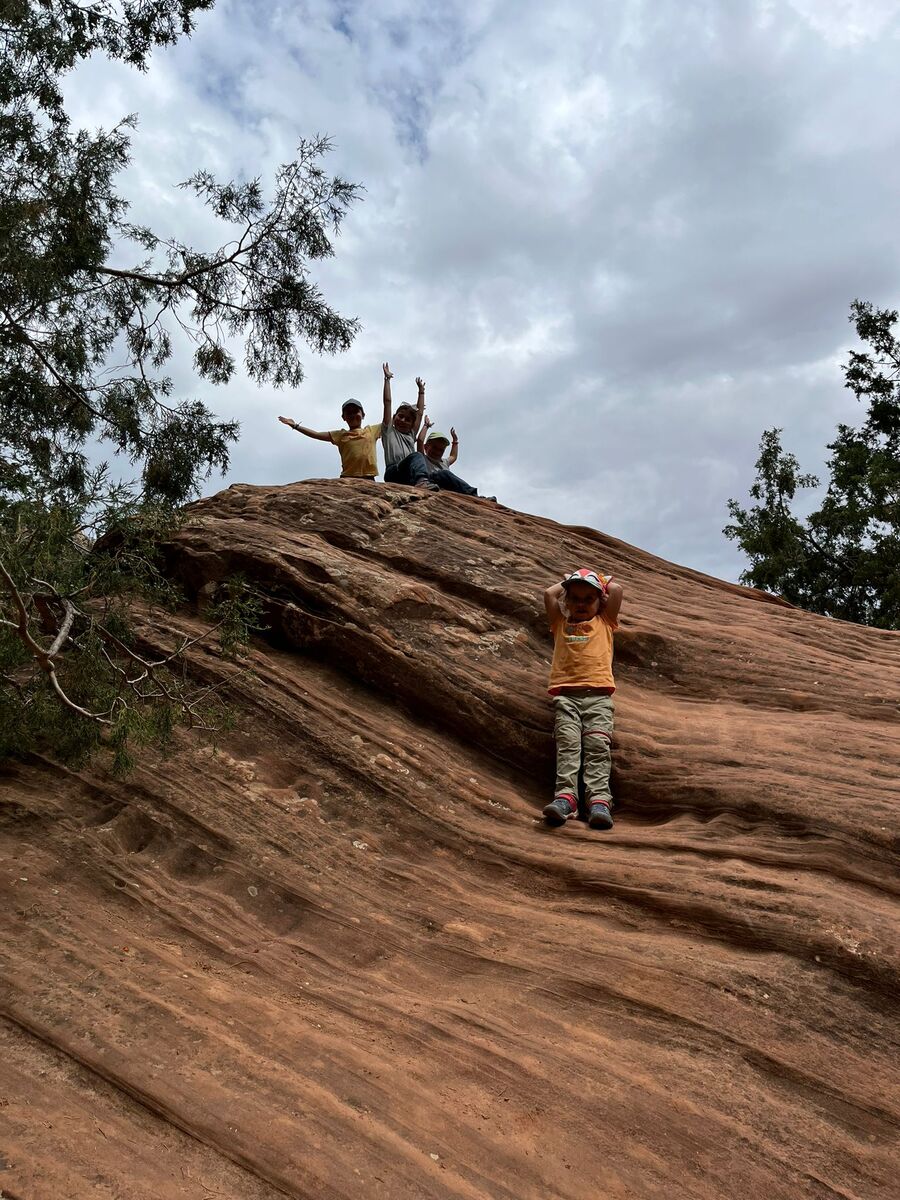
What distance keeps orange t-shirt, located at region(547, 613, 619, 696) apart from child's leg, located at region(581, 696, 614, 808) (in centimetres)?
15

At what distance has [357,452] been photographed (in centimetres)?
1094

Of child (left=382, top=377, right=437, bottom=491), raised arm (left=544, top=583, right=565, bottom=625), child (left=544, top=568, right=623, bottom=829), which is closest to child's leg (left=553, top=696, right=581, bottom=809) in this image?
child (left=544, top=568, right=623, bottom=829)

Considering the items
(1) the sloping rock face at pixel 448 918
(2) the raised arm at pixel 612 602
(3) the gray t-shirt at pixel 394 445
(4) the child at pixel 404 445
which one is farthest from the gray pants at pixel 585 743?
(3) the gray t-shirt at pixel 394 445

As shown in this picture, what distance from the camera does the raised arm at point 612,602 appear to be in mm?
7766

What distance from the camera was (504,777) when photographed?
289 inches

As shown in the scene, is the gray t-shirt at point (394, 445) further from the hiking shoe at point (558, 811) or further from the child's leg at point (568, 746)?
the hiking shoe at point (558, 811)

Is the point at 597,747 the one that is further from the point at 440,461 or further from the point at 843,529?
the point at 843,529

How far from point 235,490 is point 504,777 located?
14.9 feet

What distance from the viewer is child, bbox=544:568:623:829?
6.79m

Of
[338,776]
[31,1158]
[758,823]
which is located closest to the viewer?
[31,1158]

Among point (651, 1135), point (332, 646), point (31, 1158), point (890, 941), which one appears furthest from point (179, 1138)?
point (332, 646)

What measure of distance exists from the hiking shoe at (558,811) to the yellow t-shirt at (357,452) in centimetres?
533

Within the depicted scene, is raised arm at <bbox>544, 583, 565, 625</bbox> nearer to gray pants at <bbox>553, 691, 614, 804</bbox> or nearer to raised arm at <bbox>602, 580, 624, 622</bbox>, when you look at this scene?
raised arm at <bbox>602, 580, 624, 622</bbox>

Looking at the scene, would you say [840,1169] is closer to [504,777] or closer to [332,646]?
[504,777]
